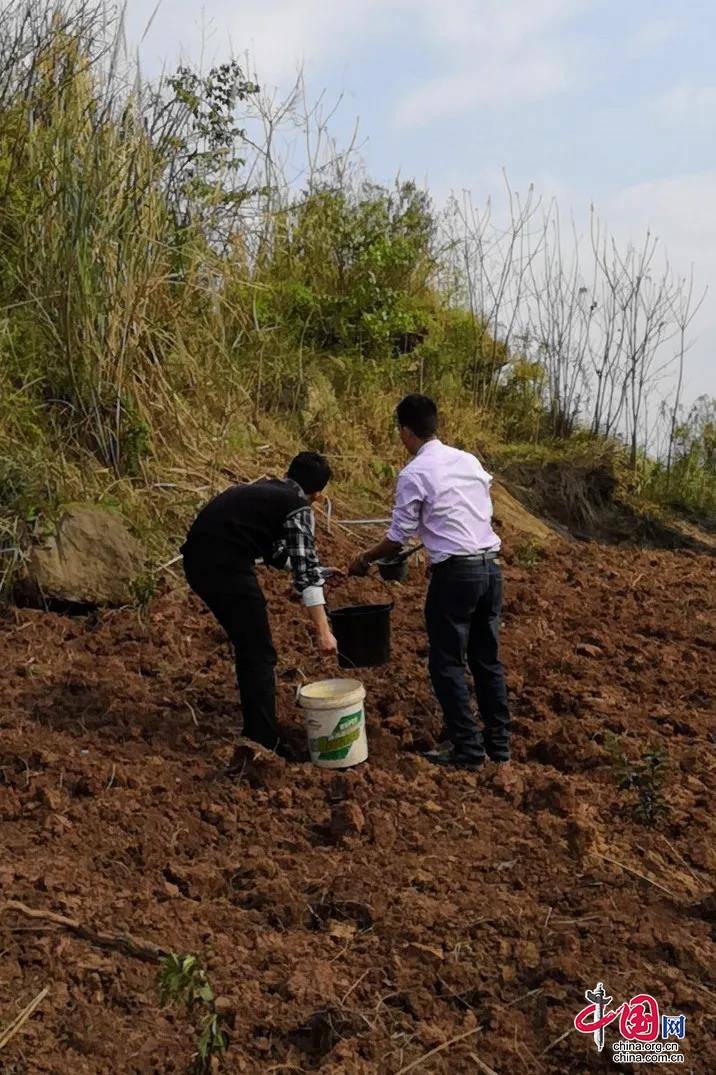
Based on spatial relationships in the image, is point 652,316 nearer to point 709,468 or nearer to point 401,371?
point 709,468

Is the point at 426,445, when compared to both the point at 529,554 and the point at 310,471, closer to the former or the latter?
the point at 310,471

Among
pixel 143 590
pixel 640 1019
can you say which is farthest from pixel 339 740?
pixel 143 590

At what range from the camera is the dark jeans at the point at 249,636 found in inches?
167

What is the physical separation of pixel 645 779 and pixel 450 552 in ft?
3.74

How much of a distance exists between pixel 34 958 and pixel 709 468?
9.71m

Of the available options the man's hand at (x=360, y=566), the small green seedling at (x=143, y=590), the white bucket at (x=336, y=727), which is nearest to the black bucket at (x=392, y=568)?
the man's hand at (x=360, y=566)

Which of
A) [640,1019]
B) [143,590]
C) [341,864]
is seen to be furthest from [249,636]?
[640,1019]

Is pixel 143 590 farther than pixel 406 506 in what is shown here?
Yes

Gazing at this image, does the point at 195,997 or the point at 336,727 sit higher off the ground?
the point at 336,727

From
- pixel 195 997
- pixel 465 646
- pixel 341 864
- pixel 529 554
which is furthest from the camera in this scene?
pixel 529 554

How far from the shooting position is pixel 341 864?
3465mm

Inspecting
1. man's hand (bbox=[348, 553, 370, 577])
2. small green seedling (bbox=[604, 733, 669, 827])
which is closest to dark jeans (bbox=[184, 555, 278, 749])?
man's hand (bbox=[348, 553, 370, 577])

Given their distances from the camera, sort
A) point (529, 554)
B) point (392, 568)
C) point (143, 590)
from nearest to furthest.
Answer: point (392, 568), point (143, 590), point (529, 554)

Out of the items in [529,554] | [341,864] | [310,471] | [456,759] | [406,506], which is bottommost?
[341,864]
